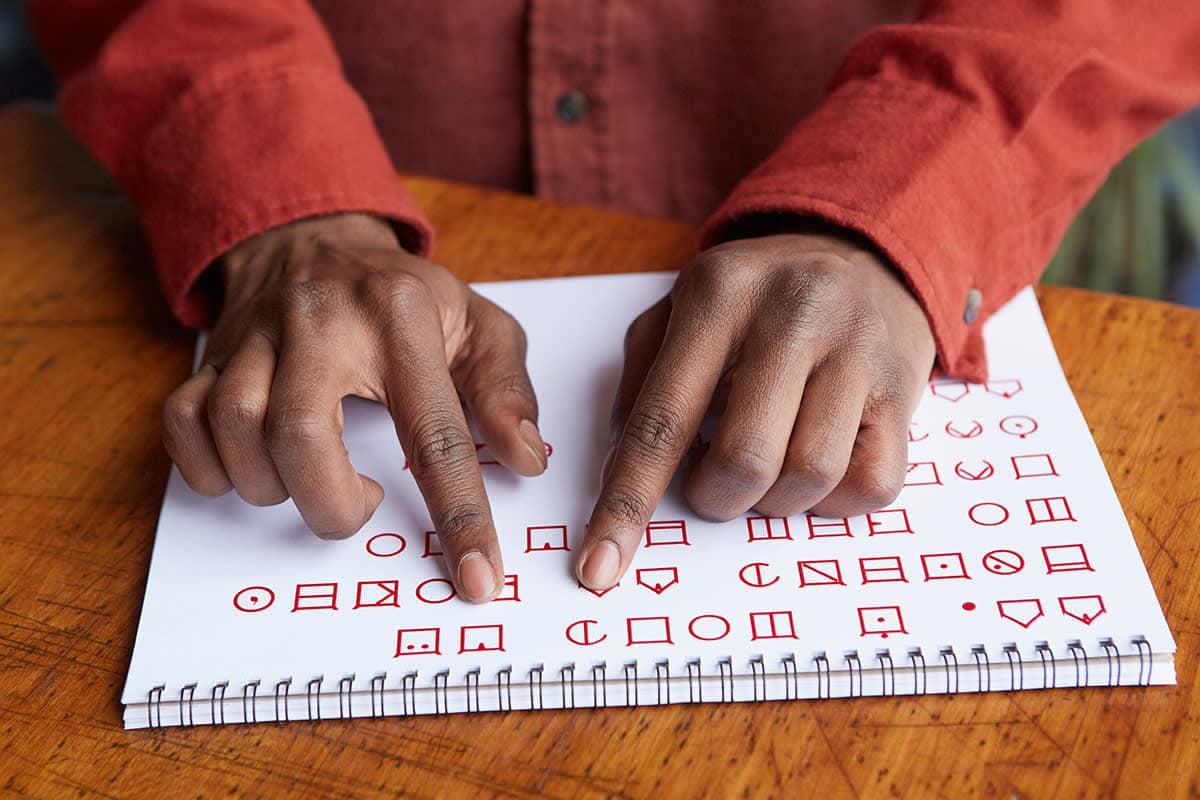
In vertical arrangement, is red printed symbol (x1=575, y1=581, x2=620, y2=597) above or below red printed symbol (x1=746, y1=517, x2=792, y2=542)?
below

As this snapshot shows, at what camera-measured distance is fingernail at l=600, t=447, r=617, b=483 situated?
1.82 ft

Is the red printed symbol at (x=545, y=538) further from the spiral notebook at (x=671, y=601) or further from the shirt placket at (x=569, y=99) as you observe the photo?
Answer: the shirt placket at (x=569, y=99)

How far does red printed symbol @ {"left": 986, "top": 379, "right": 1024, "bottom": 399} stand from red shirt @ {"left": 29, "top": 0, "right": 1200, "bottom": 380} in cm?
1

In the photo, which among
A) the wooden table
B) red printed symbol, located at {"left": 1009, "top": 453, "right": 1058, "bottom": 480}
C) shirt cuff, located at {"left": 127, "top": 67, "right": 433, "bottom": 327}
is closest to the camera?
the wooden table

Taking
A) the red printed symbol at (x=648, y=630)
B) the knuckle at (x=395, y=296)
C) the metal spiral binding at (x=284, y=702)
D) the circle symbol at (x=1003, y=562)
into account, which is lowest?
the metal spiral binding at (x=284, y=702)

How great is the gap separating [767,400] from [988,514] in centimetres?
12

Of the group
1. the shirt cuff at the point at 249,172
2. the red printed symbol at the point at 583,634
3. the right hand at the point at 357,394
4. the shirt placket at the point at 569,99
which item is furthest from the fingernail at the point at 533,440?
the shirt placket at the point at 569,99

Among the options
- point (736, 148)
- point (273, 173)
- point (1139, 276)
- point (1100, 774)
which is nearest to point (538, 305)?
point (273, 173)

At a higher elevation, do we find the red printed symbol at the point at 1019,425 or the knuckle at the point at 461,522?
the red printed symbol at the point at 1019,425

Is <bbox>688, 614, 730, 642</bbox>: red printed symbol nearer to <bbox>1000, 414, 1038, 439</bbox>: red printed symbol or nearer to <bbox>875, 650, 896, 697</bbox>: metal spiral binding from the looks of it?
<bbox>875, 650, 896, 697</bbox>: metal spiral binding

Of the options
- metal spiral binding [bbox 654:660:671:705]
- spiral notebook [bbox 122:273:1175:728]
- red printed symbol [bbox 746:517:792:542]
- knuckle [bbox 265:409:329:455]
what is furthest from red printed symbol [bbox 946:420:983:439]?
knuckle [bbox 265:409:329:455]

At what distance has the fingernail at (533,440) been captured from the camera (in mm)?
571

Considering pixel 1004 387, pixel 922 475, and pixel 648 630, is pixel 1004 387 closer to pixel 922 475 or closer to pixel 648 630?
pixel 922 475

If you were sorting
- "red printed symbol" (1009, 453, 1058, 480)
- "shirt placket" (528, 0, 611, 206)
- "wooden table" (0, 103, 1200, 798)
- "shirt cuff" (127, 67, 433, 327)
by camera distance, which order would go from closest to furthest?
"wooden table" (0, 103, 1200, 798) < "red printed symbol" (1009, 453, 1058, 480) < "shirt cuff" (127, 67, 433, 327) < "shirt placket" (528, 0, 611, 206)
